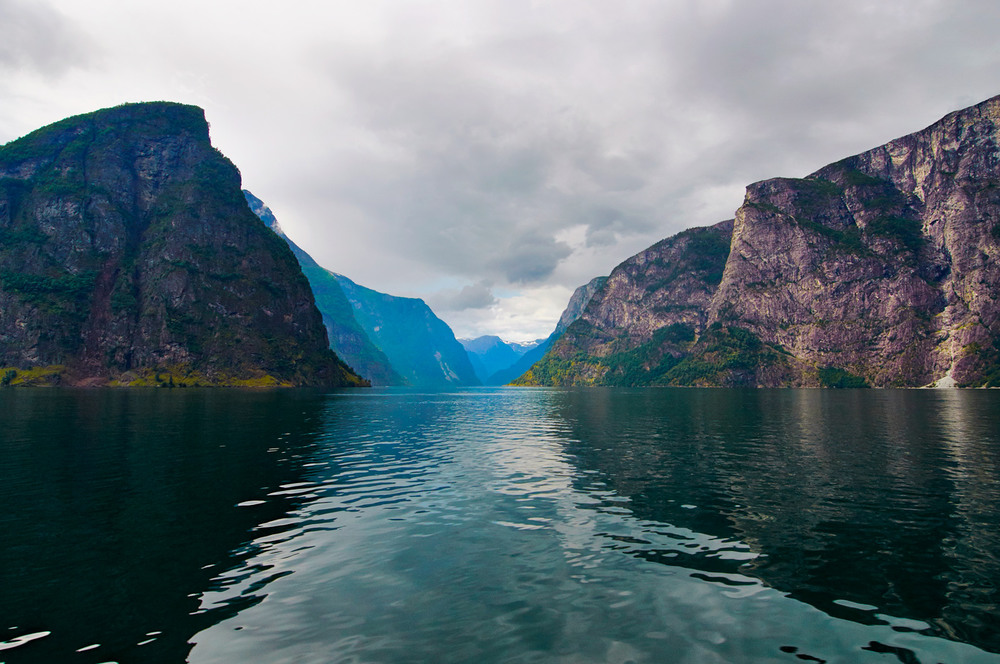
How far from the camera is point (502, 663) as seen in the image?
1100 centimetres

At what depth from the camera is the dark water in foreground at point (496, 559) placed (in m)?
12.1

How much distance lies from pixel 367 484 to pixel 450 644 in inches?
840

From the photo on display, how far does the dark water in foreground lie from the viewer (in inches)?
477

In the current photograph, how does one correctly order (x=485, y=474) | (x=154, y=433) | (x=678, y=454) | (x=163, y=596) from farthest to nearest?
(x=154, y=433) → (x=678, y=454) → (x=485, y=474) → (x=163, y=596)

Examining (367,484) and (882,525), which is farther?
(367,484)

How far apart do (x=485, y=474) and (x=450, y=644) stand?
23.5m

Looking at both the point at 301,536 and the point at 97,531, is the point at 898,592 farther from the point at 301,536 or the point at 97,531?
the point at 97,531

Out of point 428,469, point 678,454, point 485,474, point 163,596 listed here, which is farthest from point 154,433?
point 678,454

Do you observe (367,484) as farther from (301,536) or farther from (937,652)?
(937,652)

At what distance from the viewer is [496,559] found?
18.2m

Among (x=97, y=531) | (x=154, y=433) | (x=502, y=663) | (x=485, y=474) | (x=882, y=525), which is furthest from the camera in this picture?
(x=154, y=433)

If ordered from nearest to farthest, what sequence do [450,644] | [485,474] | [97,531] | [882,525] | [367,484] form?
[450,644] < [97,531] < [882,525] < [367,484] < [485,474]

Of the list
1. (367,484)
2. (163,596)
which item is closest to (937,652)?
(163,596)

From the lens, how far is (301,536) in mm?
20891
